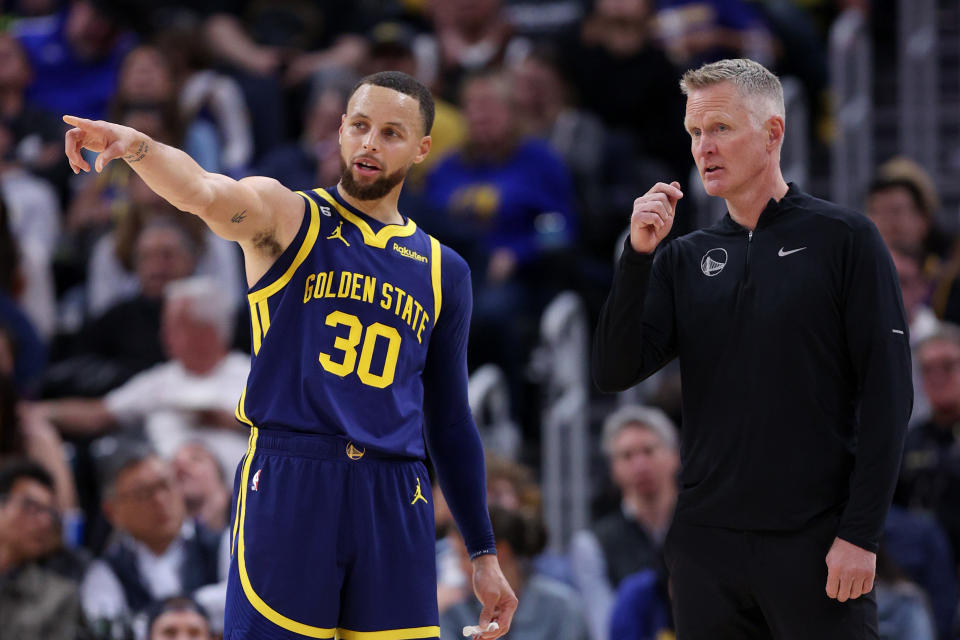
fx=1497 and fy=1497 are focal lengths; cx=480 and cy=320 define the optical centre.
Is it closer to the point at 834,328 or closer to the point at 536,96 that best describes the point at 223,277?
the point at 536,96

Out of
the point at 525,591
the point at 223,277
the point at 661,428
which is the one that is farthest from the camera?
the point at 223,277

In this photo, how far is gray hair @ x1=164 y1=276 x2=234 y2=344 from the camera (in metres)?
8.99

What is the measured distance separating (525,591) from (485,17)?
19.3 feet

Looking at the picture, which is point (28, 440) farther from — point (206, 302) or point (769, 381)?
point (769, 381)

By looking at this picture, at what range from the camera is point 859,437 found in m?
4.24

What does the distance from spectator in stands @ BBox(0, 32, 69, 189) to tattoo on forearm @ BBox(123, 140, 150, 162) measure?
322 inches

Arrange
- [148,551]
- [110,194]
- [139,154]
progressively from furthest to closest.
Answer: [110,194], [148,551], [139,154]

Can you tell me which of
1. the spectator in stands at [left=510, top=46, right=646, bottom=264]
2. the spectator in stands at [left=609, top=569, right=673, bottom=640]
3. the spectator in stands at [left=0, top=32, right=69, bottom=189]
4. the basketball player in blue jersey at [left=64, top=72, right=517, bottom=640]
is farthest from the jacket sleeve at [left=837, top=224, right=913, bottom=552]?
the spectator in stands at [left=0, top=32, right=69, bottom=189]

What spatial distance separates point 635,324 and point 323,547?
3.67 ft

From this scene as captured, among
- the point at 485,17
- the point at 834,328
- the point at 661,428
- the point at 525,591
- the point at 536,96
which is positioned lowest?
the point at 525,591

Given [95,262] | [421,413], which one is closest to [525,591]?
[421,413]

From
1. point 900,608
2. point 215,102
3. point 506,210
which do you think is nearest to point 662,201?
point 900,608

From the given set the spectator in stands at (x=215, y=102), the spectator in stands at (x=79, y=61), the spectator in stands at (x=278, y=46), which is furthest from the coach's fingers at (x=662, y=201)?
the spectator in stands at (x=79, y=61)

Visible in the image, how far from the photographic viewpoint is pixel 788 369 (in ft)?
14.3
